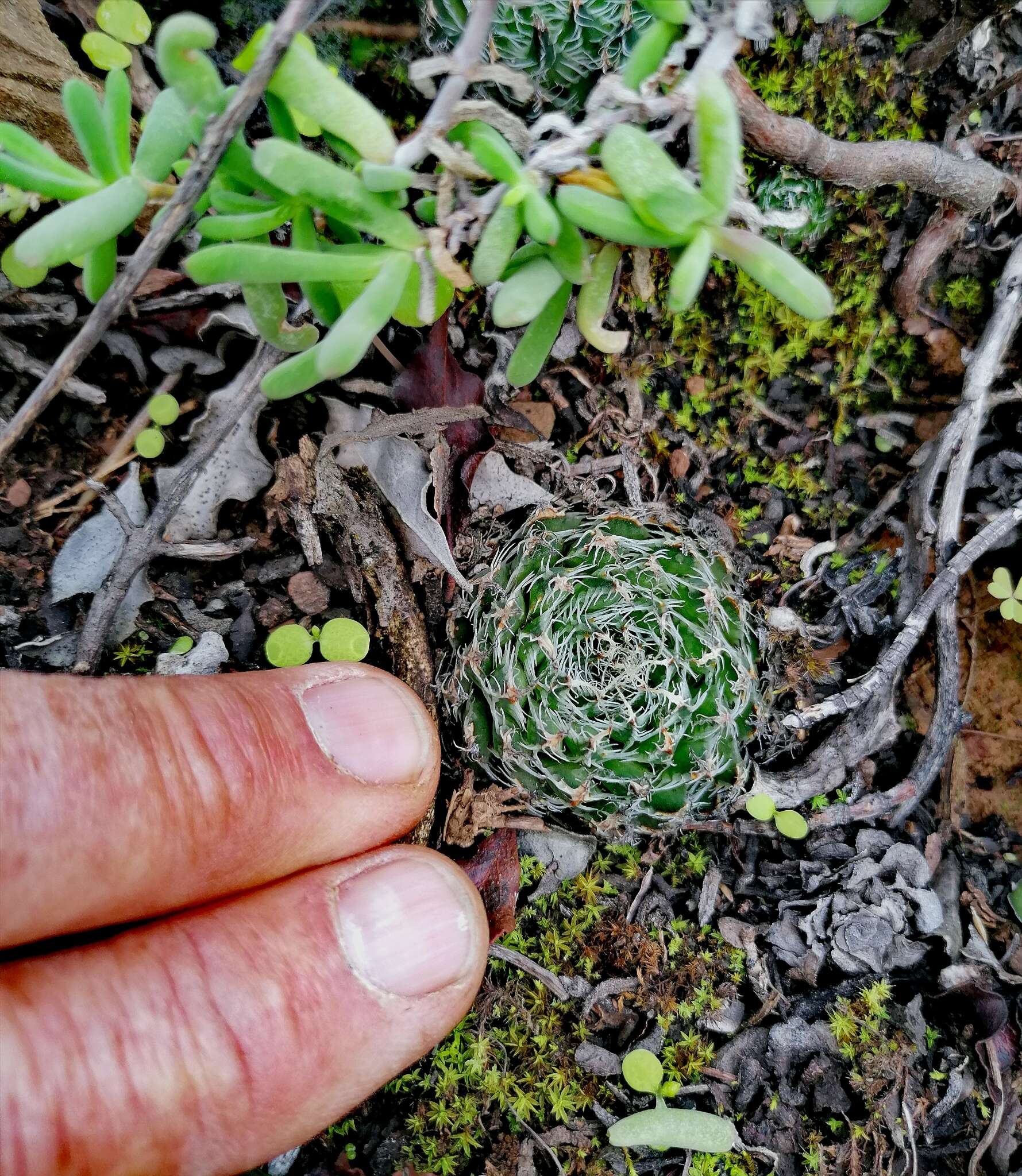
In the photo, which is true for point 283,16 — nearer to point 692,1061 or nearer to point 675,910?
point 675,910

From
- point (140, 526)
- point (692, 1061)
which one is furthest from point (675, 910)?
point (140, 526)

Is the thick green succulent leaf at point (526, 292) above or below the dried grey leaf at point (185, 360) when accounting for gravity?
above

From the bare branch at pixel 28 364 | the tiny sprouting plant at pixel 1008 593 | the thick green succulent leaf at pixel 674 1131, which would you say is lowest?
the thick green succulent leaf at pixel 674 1131

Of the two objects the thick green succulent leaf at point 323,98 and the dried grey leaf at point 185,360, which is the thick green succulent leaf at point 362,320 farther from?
the dried grey leaf at point 185,360

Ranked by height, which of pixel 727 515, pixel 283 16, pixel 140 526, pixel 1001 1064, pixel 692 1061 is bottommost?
Answer: pixel 692 1061

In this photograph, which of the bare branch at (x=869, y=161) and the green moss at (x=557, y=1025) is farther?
the green moss at (x=557, y=1025)

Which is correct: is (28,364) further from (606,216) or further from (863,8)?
(863,8)

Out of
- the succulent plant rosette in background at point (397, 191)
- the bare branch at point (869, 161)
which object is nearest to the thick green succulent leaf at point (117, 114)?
the succulent plant rosette in background at point (397, 191)

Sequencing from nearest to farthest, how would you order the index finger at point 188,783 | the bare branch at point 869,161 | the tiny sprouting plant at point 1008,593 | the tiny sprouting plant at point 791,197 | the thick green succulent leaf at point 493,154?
the thick green succulent leaf at point 493,154, the index finger at point 188,783, the bare branch at point 869,161, the tiny sprouting plant at point 791,197, the tiny sprouting plant at point 1008,593
